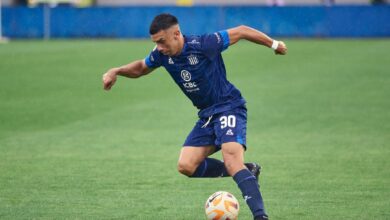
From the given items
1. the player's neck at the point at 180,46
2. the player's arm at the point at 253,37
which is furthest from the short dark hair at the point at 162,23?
the player's arm at the point at 253,37

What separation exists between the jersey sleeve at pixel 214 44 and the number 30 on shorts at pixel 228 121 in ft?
2.08

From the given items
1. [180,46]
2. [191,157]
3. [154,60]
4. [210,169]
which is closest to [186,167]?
Result: [191,157]

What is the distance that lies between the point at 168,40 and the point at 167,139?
22.0 feet

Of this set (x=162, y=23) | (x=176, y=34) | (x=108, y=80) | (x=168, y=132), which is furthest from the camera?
(x=168, y=132)

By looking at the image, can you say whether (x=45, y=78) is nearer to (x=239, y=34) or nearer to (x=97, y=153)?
(x=97, y=153)

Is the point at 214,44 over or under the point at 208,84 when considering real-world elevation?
over

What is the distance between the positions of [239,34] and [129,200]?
2406 mm

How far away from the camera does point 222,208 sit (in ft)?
27.7

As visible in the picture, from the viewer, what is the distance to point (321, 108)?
1888 centimetres

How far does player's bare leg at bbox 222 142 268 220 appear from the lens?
27.2ft

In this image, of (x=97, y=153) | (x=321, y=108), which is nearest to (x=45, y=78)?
(x=321, y=108)

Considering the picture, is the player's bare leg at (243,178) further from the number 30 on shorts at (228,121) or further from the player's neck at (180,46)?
the player's neck at (180,46)

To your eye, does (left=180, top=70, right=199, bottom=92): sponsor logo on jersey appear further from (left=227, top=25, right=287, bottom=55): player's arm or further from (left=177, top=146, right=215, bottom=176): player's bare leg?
(left=177, top=146, right=215, bottom=176): player's bare leg

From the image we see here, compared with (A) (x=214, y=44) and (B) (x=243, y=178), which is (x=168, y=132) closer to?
(A) (x=214, y=44)
